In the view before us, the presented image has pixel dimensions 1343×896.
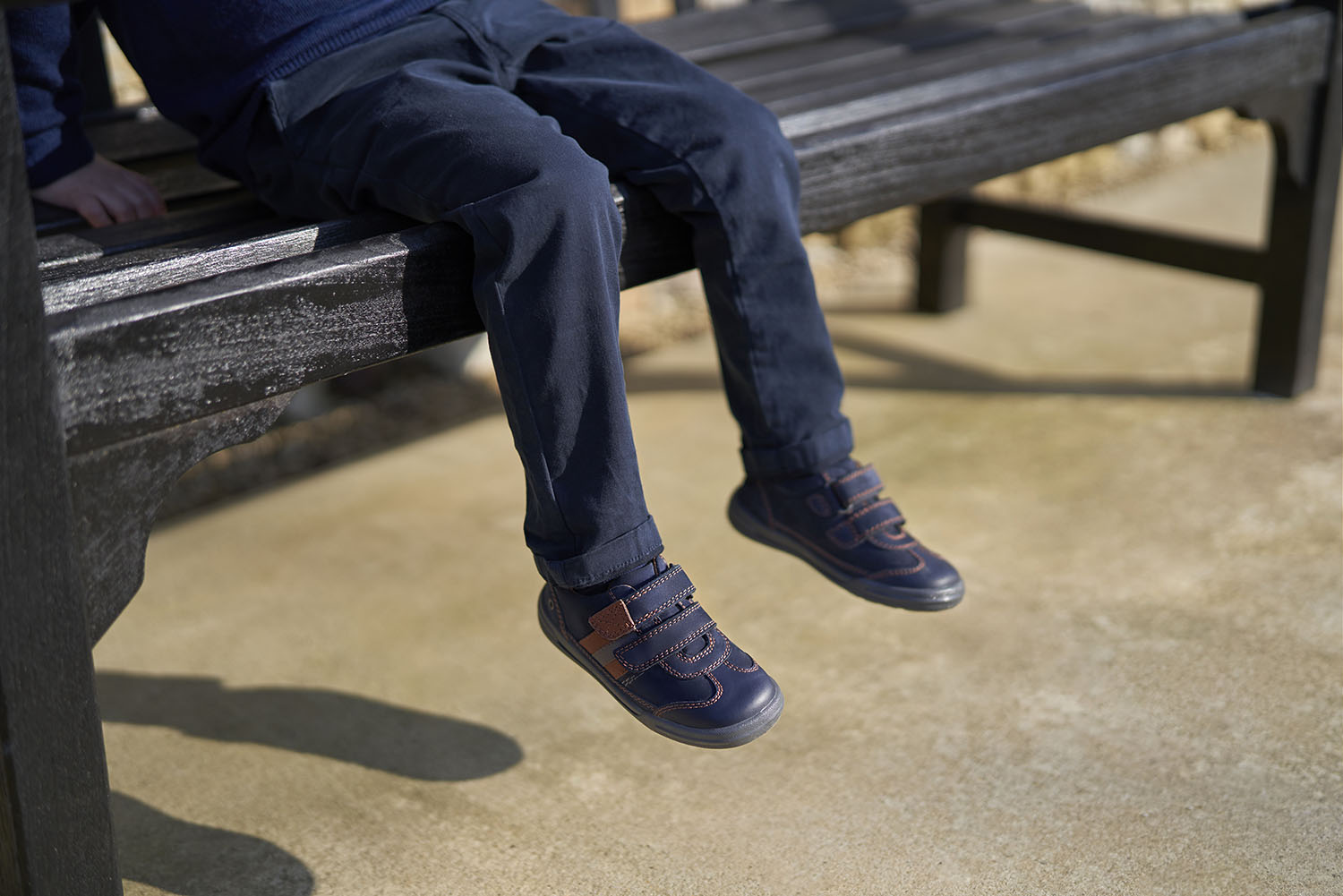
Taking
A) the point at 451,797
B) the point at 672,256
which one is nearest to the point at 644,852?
the point at 451,797

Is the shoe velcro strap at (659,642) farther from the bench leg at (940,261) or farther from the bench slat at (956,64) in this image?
the bench leg at (940,261)

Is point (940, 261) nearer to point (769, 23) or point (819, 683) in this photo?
point (769, 23)

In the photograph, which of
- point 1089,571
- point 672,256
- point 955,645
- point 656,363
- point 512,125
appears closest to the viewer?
point 512,125

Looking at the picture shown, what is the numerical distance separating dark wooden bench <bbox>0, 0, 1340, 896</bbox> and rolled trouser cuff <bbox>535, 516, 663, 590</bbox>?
28 cm

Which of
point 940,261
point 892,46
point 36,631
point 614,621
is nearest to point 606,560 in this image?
point 614,621

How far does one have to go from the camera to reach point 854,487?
150 cm

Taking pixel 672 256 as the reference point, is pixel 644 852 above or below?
below

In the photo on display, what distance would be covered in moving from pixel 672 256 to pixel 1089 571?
34.3 inches

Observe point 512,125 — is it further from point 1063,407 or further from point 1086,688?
point 1063,407

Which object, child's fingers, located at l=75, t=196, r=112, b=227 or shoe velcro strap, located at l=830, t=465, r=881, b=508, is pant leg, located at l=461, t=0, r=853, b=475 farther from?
child's fingers, located at l=75, t=196, r=112, b=227

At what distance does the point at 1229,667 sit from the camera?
1.71 metres

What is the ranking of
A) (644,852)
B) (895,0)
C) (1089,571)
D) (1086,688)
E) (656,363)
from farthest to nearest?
(656,363) → (895,0) → (1089,571) → (1086,688) → (644,852)

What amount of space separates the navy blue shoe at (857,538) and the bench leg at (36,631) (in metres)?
0.77

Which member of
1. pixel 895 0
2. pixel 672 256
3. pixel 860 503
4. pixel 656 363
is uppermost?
pixel 895 0
